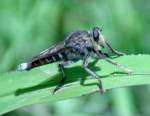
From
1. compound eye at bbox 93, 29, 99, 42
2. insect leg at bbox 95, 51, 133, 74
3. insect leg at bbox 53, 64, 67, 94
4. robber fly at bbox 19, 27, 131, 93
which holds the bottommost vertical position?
insect leg at bbox 53, 64, 67, 94

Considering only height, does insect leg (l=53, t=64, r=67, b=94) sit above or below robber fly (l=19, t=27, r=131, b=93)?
below

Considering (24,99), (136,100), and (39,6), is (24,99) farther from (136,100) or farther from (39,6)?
(39,6)

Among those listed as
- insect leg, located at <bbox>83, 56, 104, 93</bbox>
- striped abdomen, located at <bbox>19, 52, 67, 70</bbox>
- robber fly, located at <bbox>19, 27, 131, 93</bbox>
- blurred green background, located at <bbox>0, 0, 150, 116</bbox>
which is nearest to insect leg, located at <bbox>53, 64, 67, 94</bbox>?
robber fly, located at <bbox>19, 27, 131, 93</bbox>

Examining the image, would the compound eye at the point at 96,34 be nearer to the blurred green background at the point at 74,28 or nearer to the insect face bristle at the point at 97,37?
the insect face bristle at the point at 97,37

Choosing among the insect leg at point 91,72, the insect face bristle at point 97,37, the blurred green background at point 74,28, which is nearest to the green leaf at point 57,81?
the insect leg at point 91,72

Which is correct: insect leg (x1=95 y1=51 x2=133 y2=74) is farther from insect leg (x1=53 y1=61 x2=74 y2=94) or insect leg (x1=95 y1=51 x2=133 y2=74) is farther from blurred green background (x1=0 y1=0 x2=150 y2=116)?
blurred green background (x1=0 y1=0 x2=150 y2=116)
